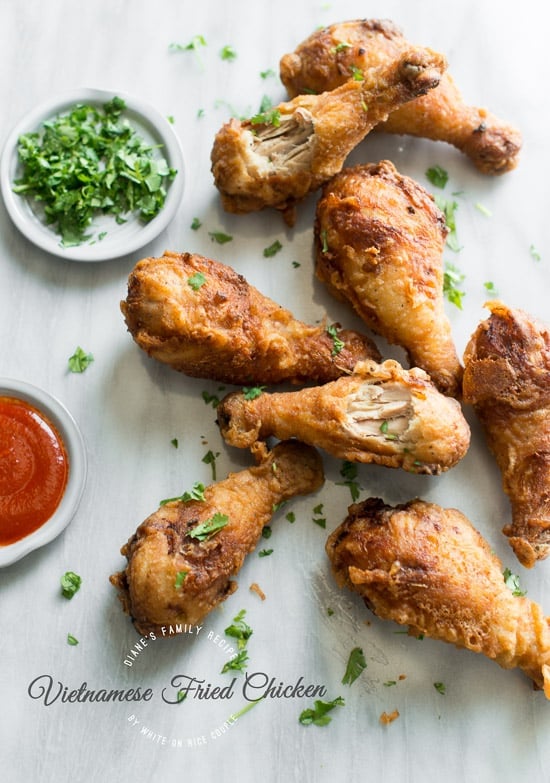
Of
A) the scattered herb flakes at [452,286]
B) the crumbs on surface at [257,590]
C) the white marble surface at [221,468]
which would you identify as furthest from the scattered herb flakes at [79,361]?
the scattered herb flakes at [452,286]

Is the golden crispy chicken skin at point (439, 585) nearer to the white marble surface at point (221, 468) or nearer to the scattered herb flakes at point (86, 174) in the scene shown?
the white marble surface at point (221, 468)

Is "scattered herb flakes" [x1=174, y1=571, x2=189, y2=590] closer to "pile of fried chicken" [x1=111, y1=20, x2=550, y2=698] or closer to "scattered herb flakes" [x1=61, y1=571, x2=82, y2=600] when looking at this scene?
"pile of fried chicken" [x1=111, y1=20, x2=550, y2=698]

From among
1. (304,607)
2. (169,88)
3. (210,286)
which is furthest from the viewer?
(169,88)

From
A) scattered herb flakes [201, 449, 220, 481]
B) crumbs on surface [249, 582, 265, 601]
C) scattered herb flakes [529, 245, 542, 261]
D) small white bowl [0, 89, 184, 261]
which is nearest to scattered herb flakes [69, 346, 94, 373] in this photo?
small white bowl [0, 89, 184, 261]

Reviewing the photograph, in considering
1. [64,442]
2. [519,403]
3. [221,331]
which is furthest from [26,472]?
[519,403]

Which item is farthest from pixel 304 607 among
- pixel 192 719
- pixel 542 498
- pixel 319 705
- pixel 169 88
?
pixel 169 88

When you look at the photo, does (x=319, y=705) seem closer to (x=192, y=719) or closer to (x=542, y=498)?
(x=192, y=719)
